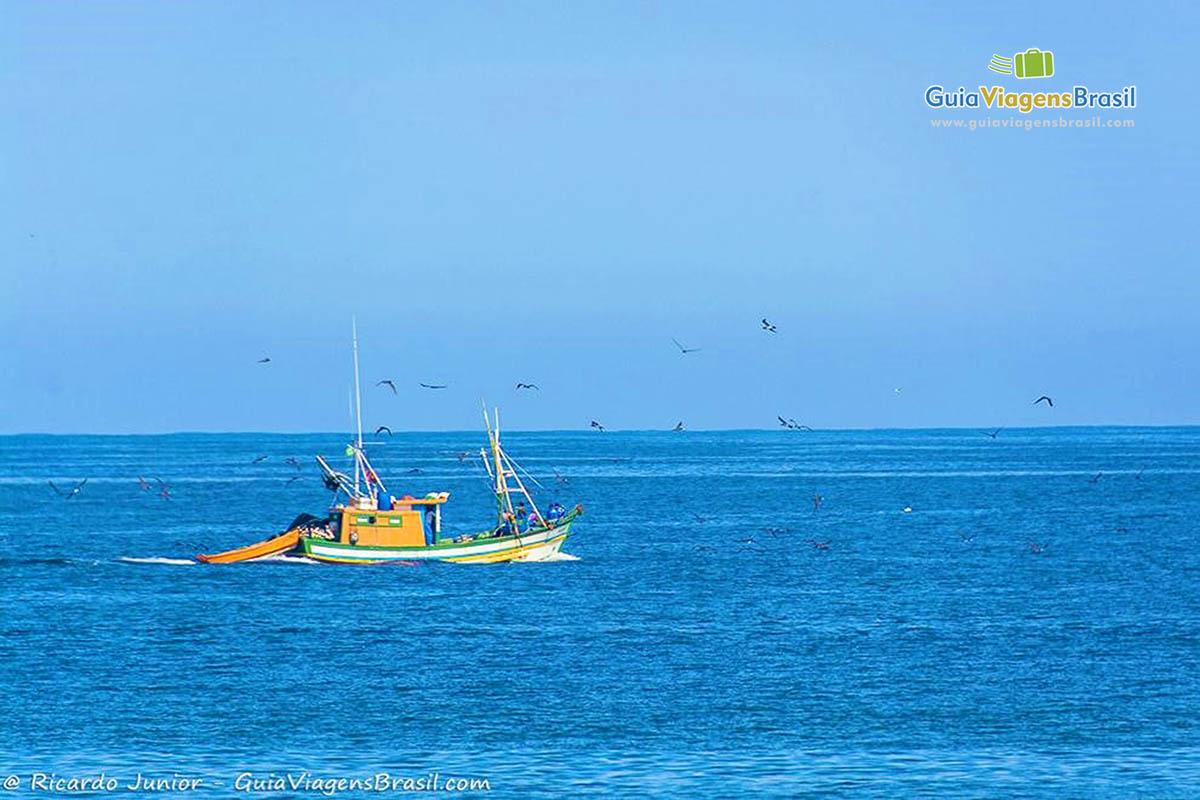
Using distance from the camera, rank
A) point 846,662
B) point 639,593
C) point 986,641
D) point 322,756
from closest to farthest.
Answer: point 322,756 < point 846,662 < point 986,641 < point 639,593

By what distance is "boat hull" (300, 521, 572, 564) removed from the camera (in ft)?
300

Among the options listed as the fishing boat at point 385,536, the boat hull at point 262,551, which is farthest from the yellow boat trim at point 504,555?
the boat hull at point 262,551

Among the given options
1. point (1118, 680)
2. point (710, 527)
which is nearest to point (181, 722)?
point (1118, 680)

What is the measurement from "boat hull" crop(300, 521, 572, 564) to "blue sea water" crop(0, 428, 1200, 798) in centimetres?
97

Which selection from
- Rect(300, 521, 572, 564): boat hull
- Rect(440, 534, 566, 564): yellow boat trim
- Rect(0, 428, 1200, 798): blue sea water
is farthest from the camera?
Rect(440, 534, 566, 564): yellow boat trim

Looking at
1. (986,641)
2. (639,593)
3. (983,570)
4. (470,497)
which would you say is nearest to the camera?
(986,641)

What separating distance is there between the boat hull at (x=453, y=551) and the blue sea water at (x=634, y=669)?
0.97 m

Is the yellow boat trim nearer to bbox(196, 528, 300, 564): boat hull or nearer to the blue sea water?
the blue sea water

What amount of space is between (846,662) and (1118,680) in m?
8.88

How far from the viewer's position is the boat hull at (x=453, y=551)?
300ft

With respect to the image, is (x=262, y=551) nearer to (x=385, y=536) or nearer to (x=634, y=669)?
(x=385, y=536)

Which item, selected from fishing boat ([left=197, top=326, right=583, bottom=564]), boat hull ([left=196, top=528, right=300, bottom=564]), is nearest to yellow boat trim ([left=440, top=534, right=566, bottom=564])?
fishing boat ([left=197, top=326, right=583, bottom=564])

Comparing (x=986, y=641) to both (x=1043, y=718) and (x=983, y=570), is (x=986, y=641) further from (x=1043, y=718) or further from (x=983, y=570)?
(x=983, y=570)

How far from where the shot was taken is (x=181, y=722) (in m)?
48.8
